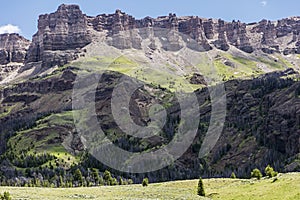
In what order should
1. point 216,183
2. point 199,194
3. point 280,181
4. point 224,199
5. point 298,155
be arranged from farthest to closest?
point 298,155 < point 216,183 < point 199,194 < point 280,181 < point 224,199

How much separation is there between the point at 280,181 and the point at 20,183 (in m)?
144

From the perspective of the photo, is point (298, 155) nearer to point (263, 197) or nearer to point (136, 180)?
point (136, 180)

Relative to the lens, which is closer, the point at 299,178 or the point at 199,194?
the point at 299,178

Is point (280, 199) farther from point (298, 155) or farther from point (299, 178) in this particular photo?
point (298, 155)

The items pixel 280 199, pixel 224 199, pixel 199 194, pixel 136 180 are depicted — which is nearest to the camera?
pixel 280 199

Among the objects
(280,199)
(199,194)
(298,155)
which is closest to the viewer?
(280,199)

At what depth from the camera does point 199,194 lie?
6950 centimetres

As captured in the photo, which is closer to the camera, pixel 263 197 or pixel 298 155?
pixel 263 197

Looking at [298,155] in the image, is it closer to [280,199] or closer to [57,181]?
[57,181]

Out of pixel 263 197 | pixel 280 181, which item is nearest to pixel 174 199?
pixel 263 197

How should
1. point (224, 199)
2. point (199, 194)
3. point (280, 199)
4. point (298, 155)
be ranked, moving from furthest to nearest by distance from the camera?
point (298, 155) < point (199, 194) < point (224, 199) < point (280, 199)

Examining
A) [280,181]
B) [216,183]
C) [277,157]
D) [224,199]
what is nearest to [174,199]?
[224,199]

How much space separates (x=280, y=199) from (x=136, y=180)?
143m

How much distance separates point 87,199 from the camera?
66438mm
